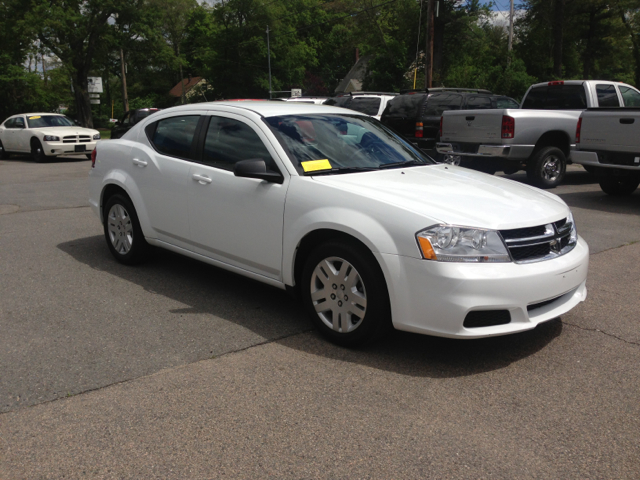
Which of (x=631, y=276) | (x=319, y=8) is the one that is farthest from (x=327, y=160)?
(x=319, y=8)

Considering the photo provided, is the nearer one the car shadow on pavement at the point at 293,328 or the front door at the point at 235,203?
the car shadow on pavement at the point at 293,328

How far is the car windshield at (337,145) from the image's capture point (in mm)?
4781

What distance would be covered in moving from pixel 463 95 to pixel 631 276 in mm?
9473

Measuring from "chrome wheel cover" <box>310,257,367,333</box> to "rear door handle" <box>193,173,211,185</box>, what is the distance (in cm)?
139

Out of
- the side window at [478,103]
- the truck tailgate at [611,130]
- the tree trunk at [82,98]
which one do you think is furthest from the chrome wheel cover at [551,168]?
the tree trunk at [82,98]

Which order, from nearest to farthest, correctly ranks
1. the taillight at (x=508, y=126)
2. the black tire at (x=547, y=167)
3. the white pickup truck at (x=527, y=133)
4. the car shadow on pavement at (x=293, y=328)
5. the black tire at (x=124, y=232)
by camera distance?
1. the car shadow on pavement at (x=293, y=328)
2. the black tire at (x=124, y=232)
3. the taillight at (x=508, y=126)
4. the white pickup truck at (x=527, y=133)
5. the black tire at (x=547, y=167)

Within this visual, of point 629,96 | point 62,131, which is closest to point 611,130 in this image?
point 629,96

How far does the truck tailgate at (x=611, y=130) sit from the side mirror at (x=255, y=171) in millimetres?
7395

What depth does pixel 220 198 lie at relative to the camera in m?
5.05

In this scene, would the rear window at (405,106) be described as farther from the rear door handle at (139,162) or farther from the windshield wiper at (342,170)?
the windshield wiper at (342,170)

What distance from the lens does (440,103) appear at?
14461mm

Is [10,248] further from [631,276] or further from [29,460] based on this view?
[631,276]

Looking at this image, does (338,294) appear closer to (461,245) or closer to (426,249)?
(426,249)

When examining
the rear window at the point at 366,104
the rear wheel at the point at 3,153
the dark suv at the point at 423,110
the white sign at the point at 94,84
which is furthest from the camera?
the white sign at the point at 94,84
